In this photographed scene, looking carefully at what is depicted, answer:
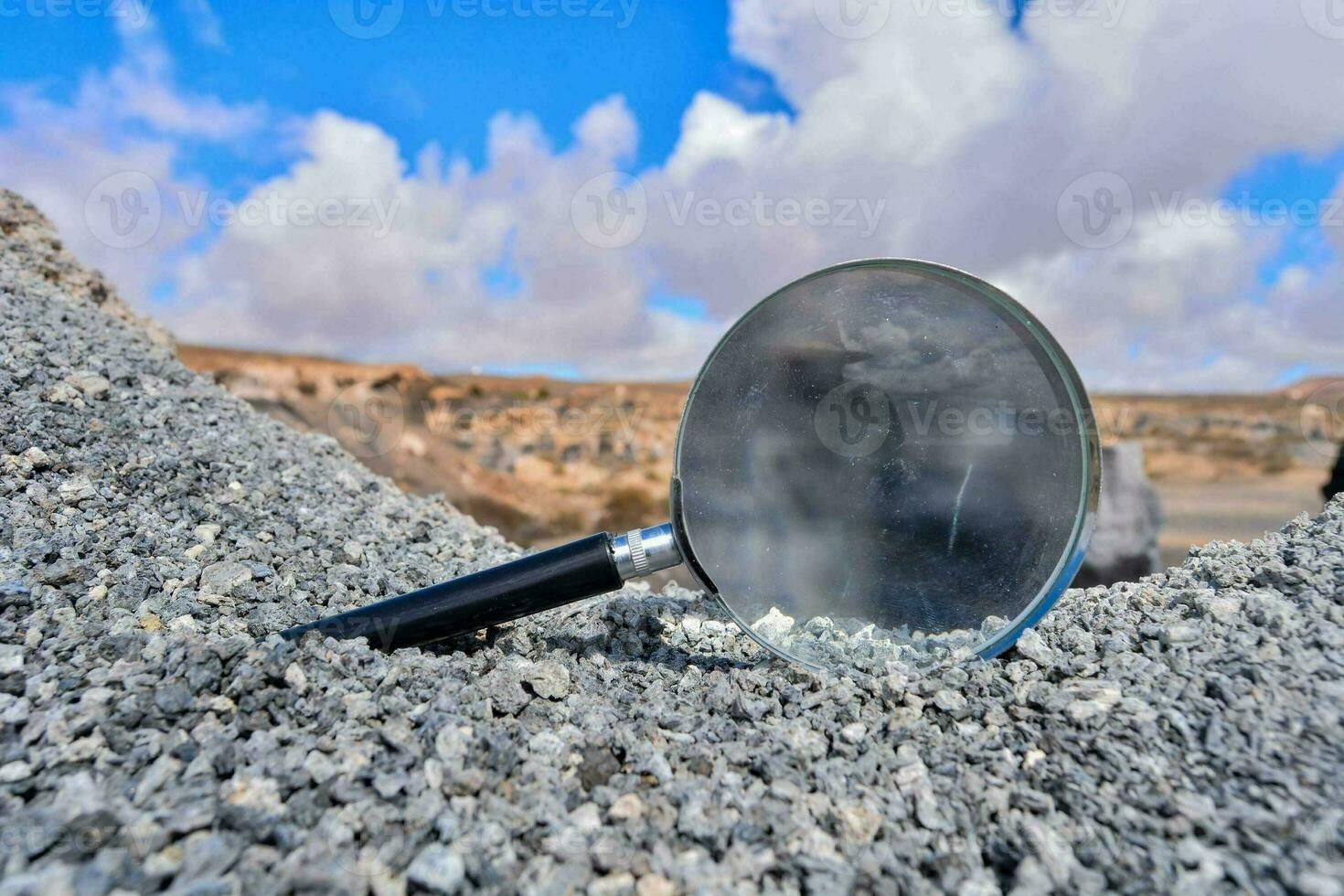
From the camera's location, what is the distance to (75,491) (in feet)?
9.97

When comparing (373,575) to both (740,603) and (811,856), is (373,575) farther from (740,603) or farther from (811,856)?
(811,856)

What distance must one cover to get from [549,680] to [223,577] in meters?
1.23

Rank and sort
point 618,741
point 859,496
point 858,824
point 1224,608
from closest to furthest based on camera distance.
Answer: point 858,824, point 618,741, point 1224,608, point 859,496

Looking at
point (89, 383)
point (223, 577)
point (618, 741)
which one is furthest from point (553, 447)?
point (618, 741)

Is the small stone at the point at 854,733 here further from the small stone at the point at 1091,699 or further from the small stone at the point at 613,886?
the small stone at the point at 613,886

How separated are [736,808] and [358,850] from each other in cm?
79

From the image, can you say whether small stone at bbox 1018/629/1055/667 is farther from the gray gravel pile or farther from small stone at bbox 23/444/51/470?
small stone at bbox 23/444/51/470

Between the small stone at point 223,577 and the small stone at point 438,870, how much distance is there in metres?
1.53

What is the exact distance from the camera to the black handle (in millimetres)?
2539

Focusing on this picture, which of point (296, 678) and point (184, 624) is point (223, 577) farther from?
point (296, 678)

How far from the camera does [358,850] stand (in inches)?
65.9

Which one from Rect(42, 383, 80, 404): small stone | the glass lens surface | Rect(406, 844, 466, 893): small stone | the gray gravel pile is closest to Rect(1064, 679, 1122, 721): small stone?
the gray gravel pile

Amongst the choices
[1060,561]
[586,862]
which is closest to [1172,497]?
[1060,561]

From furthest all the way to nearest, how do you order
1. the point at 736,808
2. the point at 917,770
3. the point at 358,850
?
the point at 917,770 → the point at 736,808 → the point at 358,850
